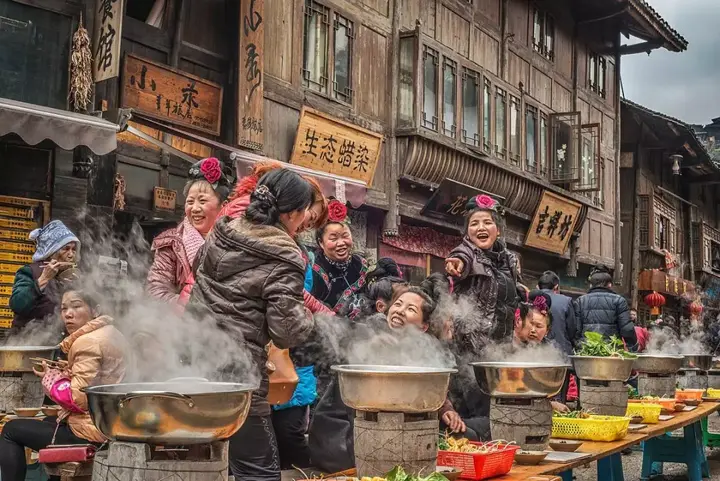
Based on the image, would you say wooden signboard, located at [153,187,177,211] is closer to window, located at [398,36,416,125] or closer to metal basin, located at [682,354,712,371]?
window, located at [398,36,416,125]

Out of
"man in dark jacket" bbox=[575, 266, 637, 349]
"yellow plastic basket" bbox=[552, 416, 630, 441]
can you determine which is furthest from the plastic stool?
"yellow plastic basket" bbox=[552, 416, 630, 441]

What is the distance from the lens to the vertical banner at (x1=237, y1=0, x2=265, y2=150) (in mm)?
10320

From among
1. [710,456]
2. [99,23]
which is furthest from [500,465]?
[710,456]

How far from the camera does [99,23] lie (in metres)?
9.09

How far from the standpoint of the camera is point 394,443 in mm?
3283

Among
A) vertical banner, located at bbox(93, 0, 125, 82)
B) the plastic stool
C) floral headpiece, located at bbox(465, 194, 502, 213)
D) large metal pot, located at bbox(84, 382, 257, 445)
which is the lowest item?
the plastic stool

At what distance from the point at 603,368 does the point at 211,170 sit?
2.98 meters

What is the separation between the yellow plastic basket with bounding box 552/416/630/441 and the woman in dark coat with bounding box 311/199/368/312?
1507mm

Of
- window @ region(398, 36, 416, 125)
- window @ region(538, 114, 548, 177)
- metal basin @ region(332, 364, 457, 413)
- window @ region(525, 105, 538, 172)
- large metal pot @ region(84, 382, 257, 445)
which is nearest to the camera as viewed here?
large metal pot @ region(84, 382, 257, 445)

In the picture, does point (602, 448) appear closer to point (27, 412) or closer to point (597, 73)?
point (27, 412)

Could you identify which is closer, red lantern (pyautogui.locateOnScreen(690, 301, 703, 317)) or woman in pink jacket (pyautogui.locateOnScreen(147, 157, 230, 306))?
woman in pink jacket (pyautogui.locateOnScreen(147, 157, 230, 306))

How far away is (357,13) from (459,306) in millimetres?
9039

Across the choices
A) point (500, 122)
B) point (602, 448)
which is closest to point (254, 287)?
point (602, 448)

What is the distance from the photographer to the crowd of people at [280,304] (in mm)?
3471
